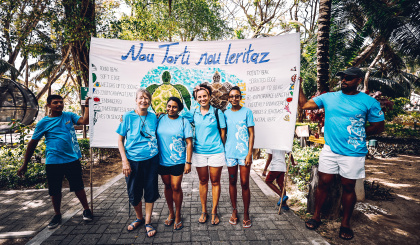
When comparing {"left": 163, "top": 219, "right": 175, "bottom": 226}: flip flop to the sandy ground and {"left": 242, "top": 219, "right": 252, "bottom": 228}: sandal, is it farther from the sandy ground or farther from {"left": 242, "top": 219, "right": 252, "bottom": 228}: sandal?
the sandy ground

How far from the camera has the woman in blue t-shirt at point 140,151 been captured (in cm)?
277

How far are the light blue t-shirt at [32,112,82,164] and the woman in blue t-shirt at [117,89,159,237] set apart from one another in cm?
95

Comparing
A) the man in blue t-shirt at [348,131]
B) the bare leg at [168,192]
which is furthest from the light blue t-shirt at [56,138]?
the man in blue t-shirt at [348,131]

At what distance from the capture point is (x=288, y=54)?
10.7ft

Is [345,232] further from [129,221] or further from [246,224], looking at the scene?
[129,221]

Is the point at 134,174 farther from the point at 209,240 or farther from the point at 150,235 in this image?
the point at 209,240

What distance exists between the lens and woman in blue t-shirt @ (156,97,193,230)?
2844 mm

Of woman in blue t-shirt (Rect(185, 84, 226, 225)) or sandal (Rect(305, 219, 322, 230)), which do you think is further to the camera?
sandal (Rect(305, 219, 322, 230))

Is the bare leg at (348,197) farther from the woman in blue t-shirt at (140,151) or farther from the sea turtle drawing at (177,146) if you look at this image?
the woman in blue t-shirt at (140,151)

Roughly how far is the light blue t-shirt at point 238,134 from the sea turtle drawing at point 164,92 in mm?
1076

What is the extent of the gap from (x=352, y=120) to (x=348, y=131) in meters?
0.16

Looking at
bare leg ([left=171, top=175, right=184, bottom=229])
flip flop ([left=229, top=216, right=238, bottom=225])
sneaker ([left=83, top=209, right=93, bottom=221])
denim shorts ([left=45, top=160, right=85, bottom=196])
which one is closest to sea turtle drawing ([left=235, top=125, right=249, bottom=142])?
bare leg ([left=171, top=175, right=184, bottom=229])

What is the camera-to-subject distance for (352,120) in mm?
2750

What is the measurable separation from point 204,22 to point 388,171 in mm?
13454
